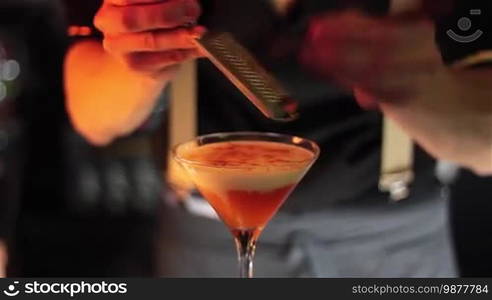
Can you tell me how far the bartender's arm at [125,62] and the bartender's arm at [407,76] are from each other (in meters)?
0.13

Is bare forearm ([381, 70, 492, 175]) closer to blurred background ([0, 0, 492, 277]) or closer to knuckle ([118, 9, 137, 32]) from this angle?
blurred background ([0, 0, 492, 277])

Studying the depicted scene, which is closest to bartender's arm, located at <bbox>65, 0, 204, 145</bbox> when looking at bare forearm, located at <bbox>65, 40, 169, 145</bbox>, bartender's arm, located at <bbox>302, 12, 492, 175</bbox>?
bare forearm, located at <bbox>65, 40, 169, 145</bbox>

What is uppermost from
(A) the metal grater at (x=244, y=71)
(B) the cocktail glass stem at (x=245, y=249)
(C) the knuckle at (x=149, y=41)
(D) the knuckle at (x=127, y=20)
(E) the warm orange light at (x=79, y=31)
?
(D) the knuckle at (x=127, y=20)

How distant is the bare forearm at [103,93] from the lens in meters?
0.80

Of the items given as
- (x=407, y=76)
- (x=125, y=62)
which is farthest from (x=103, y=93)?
(x=407, y=76)

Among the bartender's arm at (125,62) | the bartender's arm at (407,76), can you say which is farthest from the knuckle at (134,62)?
the bartender's arm at (407,76)

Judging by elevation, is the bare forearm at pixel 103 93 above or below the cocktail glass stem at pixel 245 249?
above

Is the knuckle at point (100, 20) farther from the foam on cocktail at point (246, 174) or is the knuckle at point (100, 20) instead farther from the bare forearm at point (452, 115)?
the bare forearm at point (452, 115)

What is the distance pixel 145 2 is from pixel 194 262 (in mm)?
271

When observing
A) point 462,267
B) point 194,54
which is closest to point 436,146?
point 462,267

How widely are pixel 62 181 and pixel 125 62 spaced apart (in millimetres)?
137

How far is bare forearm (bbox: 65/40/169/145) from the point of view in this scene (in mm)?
803

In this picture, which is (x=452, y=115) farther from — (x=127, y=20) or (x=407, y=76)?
(x=127, y=20)

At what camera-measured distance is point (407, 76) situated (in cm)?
82
